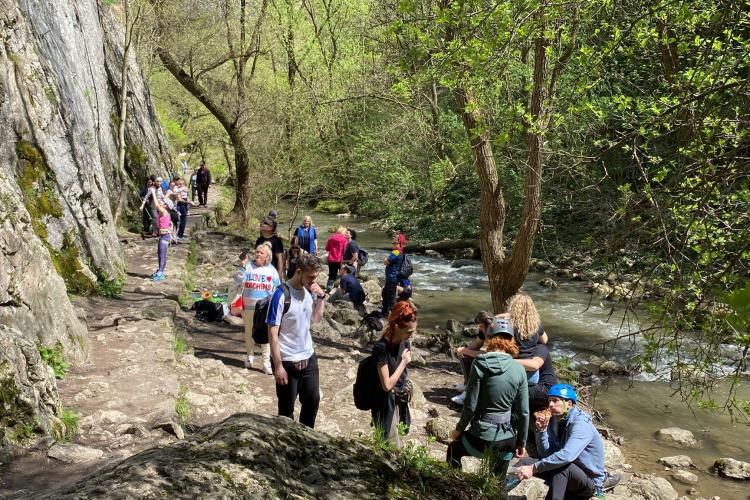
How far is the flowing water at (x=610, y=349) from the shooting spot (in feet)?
27.8

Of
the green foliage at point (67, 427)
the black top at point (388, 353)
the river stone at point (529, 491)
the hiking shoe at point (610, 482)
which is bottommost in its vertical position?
the hiking shoe at point (610, 482)

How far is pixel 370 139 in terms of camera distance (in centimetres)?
2656

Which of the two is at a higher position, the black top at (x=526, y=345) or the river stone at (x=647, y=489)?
the black top at (x=526, y=345)

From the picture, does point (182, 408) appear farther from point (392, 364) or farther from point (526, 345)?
point (526, 345)

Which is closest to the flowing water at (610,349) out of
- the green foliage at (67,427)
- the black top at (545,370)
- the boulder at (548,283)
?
the boulder at (548,283)

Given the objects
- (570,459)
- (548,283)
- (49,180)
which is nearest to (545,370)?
(570,459)

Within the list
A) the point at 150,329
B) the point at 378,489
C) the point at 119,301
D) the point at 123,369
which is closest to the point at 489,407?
the point at 378,489

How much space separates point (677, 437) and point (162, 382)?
690cm

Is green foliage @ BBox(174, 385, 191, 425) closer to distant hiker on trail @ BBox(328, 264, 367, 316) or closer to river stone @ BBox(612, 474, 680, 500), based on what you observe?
river stone @ BBox(612, 474, 680, 500)

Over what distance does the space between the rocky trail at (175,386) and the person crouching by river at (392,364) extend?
51cm

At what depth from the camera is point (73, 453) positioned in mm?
5281

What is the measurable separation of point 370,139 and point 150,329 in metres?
18.0

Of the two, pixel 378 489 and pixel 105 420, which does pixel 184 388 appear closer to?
pixel 105 420

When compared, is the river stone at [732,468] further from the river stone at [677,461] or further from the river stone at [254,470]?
the river stone at [254,470]
